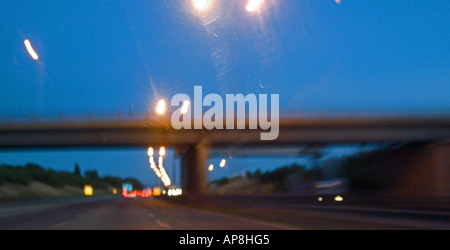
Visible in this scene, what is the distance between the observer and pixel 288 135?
53938mm

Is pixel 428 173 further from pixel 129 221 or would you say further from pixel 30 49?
pixel 30 49

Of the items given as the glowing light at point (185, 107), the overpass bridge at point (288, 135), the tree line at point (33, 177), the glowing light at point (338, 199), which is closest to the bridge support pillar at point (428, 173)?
the overpass bridge at point (288, 135)

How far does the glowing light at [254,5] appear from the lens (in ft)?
73.7

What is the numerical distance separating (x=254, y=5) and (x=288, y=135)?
1270 inches

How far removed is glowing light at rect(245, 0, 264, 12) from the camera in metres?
22.5

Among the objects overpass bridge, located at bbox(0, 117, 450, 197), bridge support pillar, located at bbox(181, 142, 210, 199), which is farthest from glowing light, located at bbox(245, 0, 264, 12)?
bridge support pillar, located at bbox(181, 142, 210, 199)

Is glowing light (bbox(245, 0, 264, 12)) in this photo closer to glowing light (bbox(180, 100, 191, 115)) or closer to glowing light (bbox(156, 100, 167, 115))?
glowing light (bbox(180, 100, 191, 115))

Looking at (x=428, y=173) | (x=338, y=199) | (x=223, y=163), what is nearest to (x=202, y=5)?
(x=223, y=163)

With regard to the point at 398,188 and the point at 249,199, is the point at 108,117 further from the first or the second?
the point at 398,188

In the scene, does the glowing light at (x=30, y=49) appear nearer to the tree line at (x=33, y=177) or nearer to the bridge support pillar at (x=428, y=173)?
the bridge support pillar at (x=428, y=173)

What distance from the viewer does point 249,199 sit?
165 ft

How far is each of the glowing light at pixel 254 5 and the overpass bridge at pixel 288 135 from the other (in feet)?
88.3
